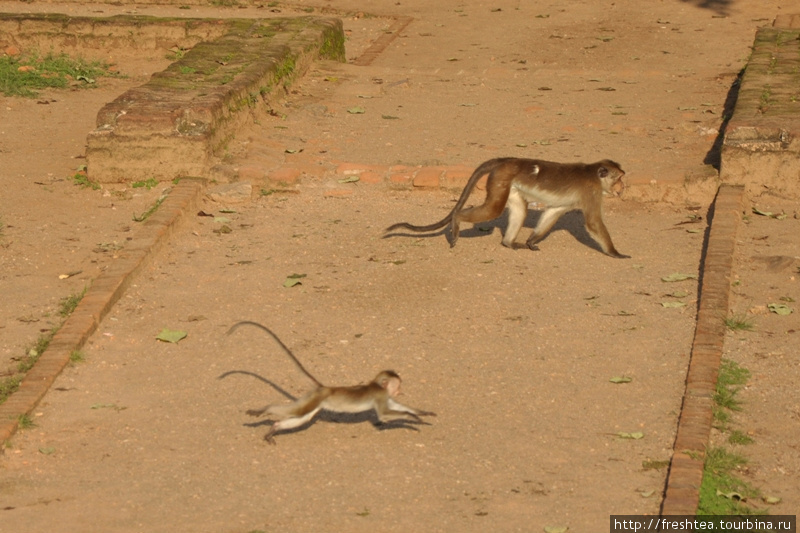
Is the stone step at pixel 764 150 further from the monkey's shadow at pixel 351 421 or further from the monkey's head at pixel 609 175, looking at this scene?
the monkey's shadow at pixel 351 421

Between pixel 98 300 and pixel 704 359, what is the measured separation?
3724 mm

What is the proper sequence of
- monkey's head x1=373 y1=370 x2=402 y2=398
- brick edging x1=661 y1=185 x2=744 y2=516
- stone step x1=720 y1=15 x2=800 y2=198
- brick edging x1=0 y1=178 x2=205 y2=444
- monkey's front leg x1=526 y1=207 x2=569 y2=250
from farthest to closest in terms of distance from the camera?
stone step x1=720 y1=15 x2=800 y2=198
monkey's front leg x1=526 y1=207 x2=569 y2=250
brick edging x1=0 y1=178 x2=205 y2=444
monkey's head x1=373 y1=370 x2=402 y2=398
brick edging x1=661 y1=185 x2=744 y2=516

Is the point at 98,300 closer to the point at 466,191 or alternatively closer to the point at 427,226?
the point at 427,226

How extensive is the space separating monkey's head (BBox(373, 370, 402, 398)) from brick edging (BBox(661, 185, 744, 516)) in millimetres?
1367

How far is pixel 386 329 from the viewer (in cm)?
750

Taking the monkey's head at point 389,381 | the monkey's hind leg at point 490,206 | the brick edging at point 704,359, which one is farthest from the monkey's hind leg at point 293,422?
the monkey's hind leg at point 490,206

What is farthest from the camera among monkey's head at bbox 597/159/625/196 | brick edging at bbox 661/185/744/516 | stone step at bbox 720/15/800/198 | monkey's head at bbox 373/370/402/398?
stone step at bbox 720/15/800/198

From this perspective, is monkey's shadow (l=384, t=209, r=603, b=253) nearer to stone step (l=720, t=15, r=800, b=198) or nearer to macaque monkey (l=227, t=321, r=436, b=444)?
stone step (l=720, t=15, r=800, b=198)

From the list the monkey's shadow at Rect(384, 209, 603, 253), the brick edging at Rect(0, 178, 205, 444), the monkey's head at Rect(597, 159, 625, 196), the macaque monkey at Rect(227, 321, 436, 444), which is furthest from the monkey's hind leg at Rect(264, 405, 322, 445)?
the monkey's head at Rect(597, 159, 625, 196)

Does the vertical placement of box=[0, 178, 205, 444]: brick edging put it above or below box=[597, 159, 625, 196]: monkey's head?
below

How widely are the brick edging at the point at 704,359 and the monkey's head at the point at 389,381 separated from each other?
4.48ft

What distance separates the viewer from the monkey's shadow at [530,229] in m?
9.14

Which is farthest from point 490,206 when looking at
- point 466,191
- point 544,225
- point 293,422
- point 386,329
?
point 293,422

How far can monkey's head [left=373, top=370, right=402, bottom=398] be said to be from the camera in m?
5.89
